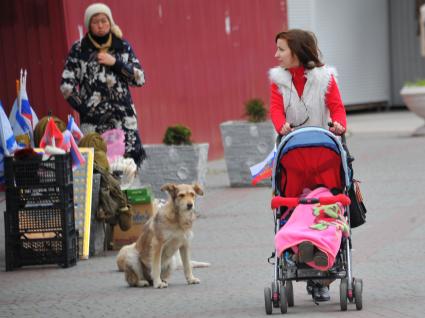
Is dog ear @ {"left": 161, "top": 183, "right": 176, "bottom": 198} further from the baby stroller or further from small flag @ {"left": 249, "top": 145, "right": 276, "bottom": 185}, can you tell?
the baby stroller

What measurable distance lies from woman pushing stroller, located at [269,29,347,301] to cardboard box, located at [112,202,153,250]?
3511mm

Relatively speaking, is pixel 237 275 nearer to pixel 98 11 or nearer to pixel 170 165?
pixel 98 11

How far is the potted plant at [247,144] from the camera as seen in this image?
16.6m

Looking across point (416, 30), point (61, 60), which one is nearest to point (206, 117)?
point (61, 60)

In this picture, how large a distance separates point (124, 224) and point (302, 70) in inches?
135

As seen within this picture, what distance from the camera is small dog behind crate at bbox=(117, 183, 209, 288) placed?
988cm

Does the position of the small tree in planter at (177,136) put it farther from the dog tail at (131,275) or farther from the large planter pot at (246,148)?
the dog tail at (131,275)

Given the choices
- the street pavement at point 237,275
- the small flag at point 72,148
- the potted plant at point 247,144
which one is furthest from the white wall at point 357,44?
the small flag at point 72,148

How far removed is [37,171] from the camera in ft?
36.3

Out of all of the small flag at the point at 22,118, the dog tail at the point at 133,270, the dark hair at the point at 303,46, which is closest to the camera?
the dark hair at the point at 303,46

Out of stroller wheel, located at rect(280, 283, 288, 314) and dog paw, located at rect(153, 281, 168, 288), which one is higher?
stroller wheel, located at rect(280, 283, 288, 314)

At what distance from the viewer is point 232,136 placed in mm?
16734

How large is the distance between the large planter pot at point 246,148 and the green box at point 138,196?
453 cm

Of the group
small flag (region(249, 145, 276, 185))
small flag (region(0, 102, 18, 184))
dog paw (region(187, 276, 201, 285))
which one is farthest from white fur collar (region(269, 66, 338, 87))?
small flag (region(0, 102, 18, 184))
